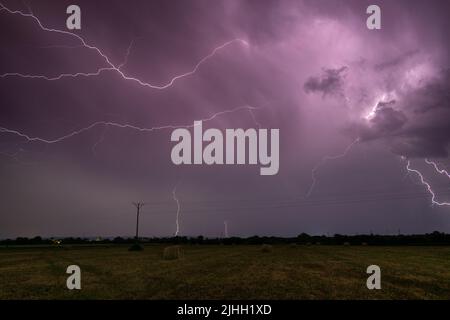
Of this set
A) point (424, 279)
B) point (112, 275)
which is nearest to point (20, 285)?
point (112, 275)

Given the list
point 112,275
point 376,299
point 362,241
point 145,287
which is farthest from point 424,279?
point 362,241

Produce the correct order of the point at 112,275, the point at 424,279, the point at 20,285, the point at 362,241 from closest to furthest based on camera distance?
the point at 20,285 < the point at 424,279 < the point at 112,275 < the point at 362,241

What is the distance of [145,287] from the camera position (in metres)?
14.5

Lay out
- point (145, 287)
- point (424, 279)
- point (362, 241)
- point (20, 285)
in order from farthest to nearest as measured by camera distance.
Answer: point (362, 241)
point (424, 279)
point (20, 285)
point (145, 287)

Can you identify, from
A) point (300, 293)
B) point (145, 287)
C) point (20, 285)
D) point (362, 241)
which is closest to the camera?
point (300, 293)

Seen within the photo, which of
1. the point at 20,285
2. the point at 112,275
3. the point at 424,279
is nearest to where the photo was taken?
the point at 20,285

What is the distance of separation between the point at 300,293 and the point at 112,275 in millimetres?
9447
